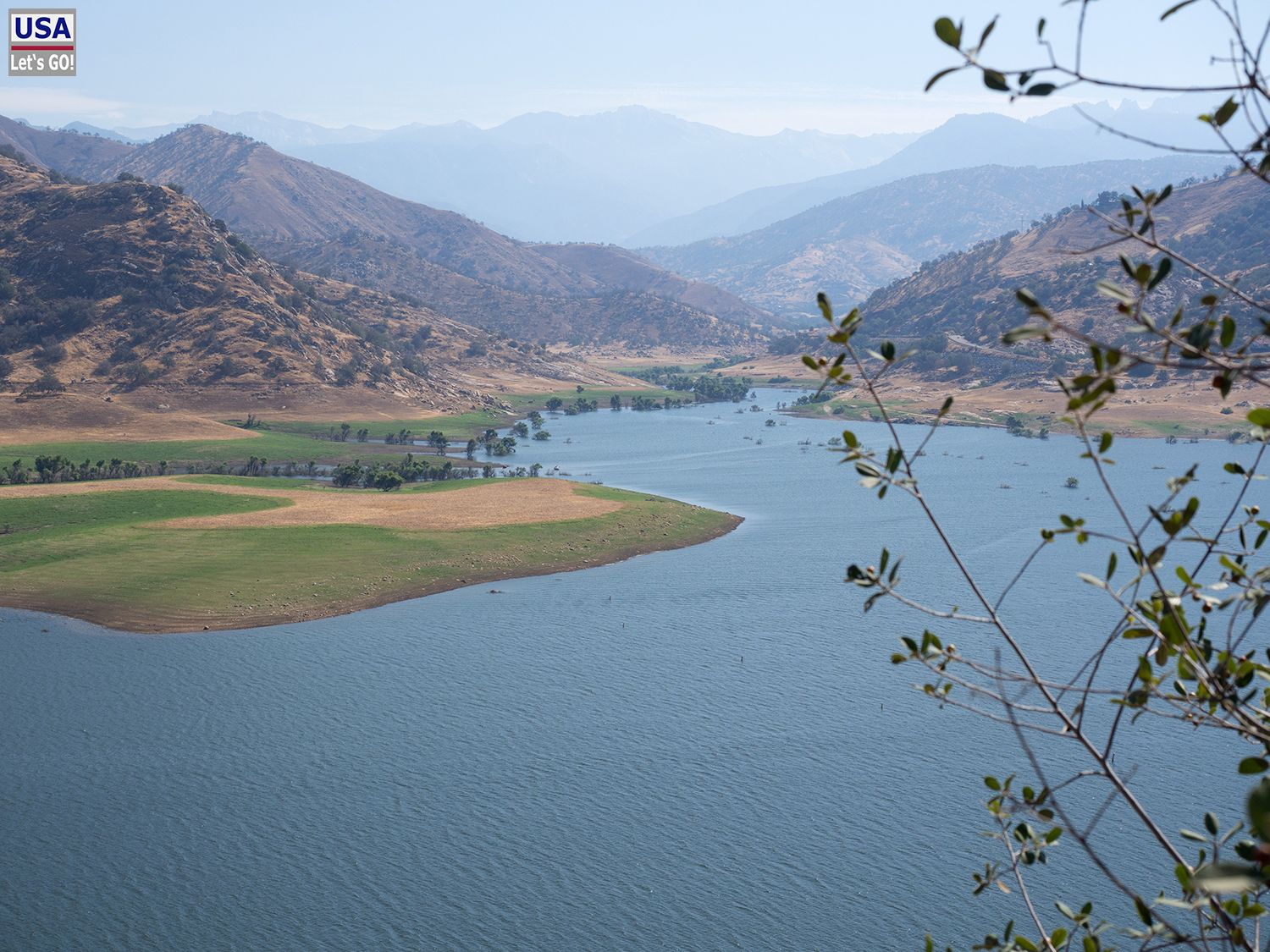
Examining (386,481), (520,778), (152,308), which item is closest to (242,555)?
(386,481)

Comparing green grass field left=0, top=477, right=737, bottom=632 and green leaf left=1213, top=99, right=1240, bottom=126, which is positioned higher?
green leaf left=1213, top=99, right=1240, bottom=126

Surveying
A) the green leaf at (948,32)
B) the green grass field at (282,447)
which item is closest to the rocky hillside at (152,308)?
the green grass field at (282,447)

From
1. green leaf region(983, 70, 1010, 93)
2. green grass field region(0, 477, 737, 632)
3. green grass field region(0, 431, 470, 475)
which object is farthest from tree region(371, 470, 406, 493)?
green leaf region(983, 70, 1010, 93)

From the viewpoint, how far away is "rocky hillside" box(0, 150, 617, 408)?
457 ft

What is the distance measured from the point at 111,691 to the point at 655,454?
8386cm

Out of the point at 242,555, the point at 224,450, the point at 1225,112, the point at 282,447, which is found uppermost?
the point at 1225,112

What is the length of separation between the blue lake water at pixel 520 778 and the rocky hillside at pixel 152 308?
3646 inches

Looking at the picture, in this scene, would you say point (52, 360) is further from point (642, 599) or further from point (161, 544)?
point (642, 599)

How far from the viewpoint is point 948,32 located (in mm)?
6438

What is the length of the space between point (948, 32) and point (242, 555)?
65.8 m

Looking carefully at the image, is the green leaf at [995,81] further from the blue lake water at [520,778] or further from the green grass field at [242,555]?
the green grass field at [242,555]

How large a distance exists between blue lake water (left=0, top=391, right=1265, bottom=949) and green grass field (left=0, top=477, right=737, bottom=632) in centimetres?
320

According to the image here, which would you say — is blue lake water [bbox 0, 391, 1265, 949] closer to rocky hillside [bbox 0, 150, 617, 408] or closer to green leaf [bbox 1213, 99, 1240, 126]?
green leaf [bbox 1213, 99, 1240, 126]

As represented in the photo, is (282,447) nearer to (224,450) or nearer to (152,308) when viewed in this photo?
(224,450)
